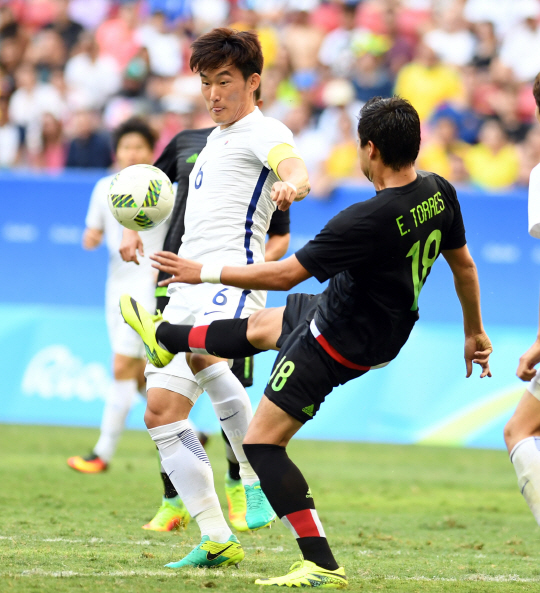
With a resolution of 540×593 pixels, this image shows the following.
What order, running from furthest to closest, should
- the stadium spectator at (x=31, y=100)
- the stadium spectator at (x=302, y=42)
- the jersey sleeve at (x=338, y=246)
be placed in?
1. the stadium spectator at (x=31, y=100)
2. the stadium spectator at (x=302, y=42)
3. the jersey sleeve at (x=338, y=246)

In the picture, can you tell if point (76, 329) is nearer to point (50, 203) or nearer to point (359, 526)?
point (50, 203)

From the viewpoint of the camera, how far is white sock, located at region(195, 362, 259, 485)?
4.52 metres

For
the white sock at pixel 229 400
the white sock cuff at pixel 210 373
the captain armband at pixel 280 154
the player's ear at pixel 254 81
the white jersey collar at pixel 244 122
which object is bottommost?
the white sock at pixel 229 400

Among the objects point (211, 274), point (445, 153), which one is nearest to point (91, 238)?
point (211, 274)

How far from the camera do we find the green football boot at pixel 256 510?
5062 mm

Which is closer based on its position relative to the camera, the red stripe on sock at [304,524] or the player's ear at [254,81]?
the red stripe on sock at [304,524]

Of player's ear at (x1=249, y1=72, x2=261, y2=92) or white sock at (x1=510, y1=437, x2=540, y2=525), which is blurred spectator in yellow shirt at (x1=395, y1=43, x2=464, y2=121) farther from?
white sock at (x1=510, y1=437, x2=540, y2=525)

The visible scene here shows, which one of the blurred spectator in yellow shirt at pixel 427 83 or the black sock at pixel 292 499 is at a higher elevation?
the blurred spectator in yellow shirt at pixel 427 83

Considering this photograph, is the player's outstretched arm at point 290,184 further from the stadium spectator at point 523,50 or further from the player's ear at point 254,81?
the stadium spectator at point 523,50

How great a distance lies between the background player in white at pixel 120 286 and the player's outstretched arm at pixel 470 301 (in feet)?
10.3

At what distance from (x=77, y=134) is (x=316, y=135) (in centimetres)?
312

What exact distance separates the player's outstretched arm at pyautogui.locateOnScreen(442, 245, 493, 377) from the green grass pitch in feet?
Answer: 3.25

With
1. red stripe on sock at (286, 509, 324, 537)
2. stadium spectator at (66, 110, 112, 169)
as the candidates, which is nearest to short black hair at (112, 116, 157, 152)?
red stripe on sock at (286, 509, 324, 537)

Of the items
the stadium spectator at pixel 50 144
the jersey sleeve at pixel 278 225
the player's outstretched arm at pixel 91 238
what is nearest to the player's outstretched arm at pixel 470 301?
the jersey sleeve at pixel 278 225
